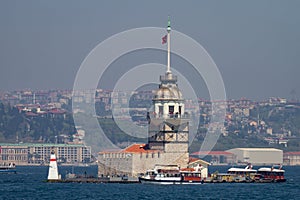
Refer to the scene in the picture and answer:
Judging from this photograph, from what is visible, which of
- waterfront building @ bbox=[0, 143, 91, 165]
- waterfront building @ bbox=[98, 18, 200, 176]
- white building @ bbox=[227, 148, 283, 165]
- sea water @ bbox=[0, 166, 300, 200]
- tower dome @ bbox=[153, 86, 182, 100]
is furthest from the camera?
white building @ bbox=[227, 148, 283, 165]

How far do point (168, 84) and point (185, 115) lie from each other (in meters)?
2.84

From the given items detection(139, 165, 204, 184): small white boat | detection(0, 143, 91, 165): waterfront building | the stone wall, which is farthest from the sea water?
detection(0, 143, 91, 165): waterfront building

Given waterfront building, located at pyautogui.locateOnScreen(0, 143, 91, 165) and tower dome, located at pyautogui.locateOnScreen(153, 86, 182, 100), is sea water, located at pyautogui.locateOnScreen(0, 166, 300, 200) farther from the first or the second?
waterfront building, located at pyautogui.locateOnScreen(0, 143, 91, 165)

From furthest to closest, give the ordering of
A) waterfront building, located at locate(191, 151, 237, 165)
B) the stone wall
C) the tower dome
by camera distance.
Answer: waterfront building, located at locate(191, 151, 237, 165), the tower dome, the stone wall

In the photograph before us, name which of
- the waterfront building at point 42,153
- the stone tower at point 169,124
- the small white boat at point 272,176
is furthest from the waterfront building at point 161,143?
the waterfront building at point 42,153

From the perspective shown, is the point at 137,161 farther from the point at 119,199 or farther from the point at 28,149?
the point at 28,149

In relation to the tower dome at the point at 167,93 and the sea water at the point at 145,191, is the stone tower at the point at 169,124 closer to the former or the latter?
the tower dome at the point at 167,93

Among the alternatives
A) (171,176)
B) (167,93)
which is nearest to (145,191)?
(171,176)

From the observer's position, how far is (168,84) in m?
97.7

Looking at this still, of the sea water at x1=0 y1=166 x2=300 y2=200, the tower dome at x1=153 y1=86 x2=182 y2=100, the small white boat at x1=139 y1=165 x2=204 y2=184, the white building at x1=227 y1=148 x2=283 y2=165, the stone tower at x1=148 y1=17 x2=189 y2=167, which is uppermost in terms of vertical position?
the white building at x1=227 y1=148 x2=283 y2=165

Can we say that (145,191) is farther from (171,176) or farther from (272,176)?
(272,176)

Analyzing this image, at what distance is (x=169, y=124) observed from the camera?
95812 millimetres

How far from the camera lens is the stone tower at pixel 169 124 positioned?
313 ft

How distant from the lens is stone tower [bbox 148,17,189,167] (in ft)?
313
